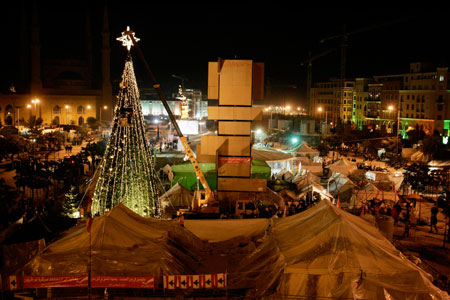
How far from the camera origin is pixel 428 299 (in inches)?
290

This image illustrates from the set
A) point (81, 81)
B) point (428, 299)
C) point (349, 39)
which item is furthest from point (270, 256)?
point (349, 39)

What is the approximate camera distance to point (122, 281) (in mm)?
7570

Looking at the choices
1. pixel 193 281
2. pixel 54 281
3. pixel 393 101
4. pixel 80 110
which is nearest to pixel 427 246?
pixel 193 281

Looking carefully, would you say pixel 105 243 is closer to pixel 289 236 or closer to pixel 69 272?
pixel 69 272

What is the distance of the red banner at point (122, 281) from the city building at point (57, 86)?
57.6 metres

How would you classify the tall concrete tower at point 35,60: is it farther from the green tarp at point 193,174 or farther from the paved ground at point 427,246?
the paved ground at point 427,246

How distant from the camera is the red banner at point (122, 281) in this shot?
24.7 feet

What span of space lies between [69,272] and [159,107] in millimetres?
82442

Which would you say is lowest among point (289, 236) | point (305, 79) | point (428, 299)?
point (428, 299)

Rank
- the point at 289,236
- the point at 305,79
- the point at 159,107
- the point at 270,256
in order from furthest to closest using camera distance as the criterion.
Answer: the point at 305,79 < the point at 159,107 < the point at 289,236 < the point at 270,256

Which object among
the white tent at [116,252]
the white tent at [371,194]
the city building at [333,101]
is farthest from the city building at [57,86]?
the white tent at [116,252]

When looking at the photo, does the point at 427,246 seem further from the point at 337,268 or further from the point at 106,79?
the point at 106,79

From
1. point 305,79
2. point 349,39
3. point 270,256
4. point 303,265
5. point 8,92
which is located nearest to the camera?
point 303,265

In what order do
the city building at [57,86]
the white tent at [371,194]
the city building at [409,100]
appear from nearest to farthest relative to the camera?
the white tent at [371,194] → the city building at [409,100] → the city building at [57,86]
